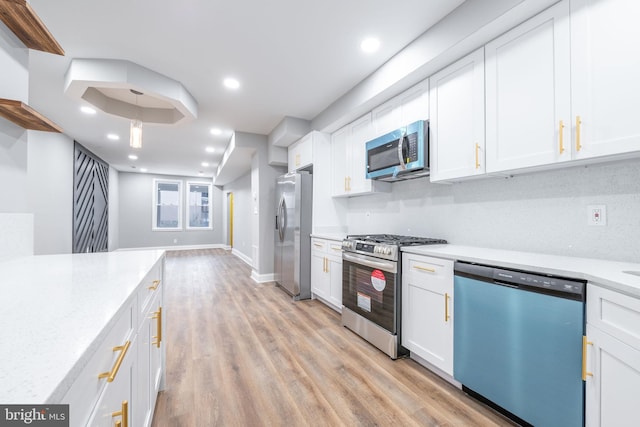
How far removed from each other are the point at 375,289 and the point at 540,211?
1377mm

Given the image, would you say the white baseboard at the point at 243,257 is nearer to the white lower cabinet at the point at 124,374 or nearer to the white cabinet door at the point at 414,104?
the white cabinet door at the point at 414,104

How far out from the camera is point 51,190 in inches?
180

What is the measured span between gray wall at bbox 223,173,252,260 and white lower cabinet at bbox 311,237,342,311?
11.6 ft

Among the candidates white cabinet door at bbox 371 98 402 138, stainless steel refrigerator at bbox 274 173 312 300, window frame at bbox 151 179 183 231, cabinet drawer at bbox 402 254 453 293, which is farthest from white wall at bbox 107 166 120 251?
cabinet drawer at bbox 402 254 453 293

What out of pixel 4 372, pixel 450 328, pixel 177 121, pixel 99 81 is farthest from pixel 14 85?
pixel 450 328

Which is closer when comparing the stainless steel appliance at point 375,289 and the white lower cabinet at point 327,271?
the stainless steel appliance at point 375,289

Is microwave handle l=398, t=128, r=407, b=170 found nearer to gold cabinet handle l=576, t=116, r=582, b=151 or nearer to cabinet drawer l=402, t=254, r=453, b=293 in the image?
cabinet drawer l=402, t=254, r=453, b=293

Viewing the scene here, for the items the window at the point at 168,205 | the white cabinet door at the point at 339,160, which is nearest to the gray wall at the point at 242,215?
the window at the point at 168,205

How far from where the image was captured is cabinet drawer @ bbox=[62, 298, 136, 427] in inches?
20.6

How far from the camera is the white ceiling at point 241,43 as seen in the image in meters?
1.98

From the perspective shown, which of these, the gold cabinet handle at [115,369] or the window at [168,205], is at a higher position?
the window at [168,205]

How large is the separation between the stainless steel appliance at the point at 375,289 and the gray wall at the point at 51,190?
4.58 meters

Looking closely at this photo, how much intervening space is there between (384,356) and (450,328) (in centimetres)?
71

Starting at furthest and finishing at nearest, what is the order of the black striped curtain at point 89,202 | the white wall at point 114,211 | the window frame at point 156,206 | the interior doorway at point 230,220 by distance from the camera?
the interior doorway at point 230,220, the window frame at point 156,206, the white wall at point 114,211, the black striped curtain at point 89,202
